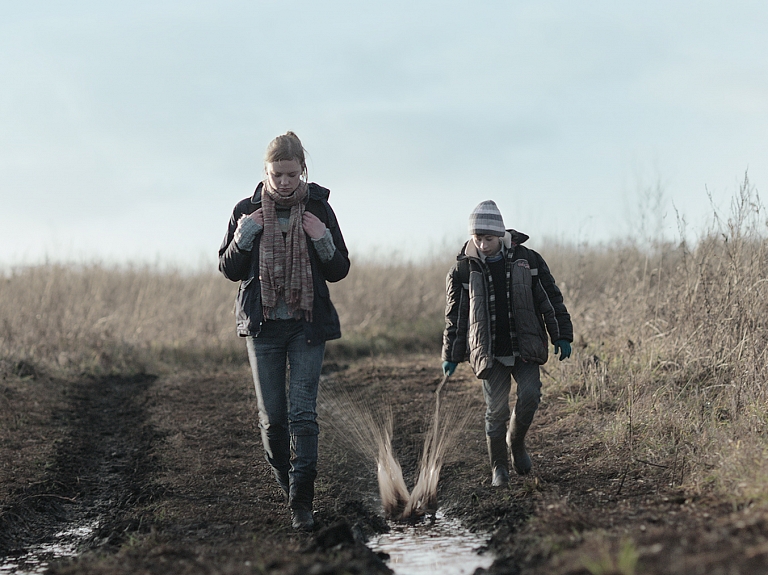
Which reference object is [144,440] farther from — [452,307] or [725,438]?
[725,438]

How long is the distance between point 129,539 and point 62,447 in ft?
11.1

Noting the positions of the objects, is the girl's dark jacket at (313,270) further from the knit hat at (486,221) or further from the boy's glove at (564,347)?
the boy's glove at (564,347)

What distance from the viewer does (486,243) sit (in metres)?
5.61

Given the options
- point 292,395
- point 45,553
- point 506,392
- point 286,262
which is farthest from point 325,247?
point 45,553

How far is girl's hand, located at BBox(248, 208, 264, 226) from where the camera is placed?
5.01 meters

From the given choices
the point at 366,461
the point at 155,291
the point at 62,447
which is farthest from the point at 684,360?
the point at 155,291

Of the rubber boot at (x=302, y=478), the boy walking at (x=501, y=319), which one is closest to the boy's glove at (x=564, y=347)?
the boy walking at (x=501, y=319)

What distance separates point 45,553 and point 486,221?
10.8 ft

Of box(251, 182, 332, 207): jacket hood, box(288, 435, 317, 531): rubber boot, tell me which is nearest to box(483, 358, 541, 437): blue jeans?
box(288, 435, 317, 531): rubber boot

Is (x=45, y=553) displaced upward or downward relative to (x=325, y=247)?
downward

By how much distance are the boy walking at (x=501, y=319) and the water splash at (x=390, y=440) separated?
1.23 feet

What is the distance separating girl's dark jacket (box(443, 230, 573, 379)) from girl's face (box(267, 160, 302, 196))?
1.34 metres

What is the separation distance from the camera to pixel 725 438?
5.23 m

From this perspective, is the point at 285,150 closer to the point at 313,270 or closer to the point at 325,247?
the point at 325,247
